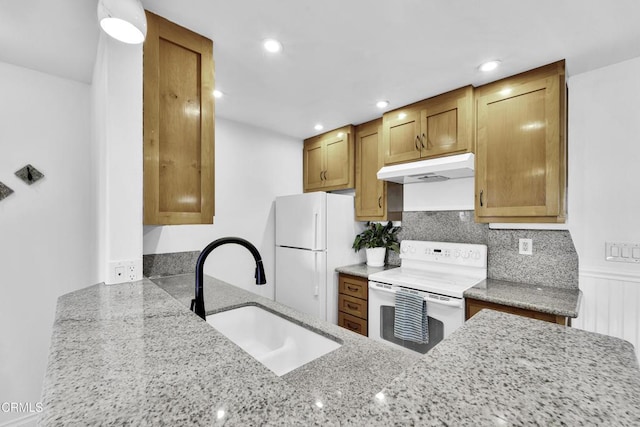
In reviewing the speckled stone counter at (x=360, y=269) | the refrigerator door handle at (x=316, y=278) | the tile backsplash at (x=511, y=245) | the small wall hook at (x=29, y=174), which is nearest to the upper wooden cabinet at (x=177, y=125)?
the small wall hook at (x=29, y=174)

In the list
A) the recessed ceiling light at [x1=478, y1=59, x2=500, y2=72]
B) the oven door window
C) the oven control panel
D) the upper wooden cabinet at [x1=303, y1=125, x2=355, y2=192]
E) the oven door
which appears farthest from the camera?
the upper wooden cabinet at [x1=303, y1=125, x2=355, y2=192]

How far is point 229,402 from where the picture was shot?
441 mm

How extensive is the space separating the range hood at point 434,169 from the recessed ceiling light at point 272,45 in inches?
52.4

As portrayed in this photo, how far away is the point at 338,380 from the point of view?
74 cm

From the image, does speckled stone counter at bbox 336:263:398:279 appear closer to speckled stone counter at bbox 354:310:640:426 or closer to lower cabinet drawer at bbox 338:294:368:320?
lower cabinet drawer at bbox 338:294:368:320

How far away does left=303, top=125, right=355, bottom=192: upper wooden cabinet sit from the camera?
9.90ft

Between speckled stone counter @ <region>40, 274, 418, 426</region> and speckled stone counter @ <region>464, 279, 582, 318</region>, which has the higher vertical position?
speckled stone counter @ <region>40, 274, 418, 426</region>

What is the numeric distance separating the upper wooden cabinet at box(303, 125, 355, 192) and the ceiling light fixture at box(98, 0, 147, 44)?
2161mm

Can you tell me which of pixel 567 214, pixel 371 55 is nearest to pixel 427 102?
pixel 371 55

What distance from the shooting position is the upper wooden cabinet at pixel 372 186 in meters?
2.78

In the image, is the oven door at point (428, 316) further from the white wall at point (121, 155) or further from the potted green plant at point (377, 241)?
the white wall at point (121, 155)

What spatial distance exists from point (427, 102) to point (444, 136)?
34cm

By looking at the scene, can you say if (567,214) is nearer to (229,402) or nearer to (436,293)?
(436,293)

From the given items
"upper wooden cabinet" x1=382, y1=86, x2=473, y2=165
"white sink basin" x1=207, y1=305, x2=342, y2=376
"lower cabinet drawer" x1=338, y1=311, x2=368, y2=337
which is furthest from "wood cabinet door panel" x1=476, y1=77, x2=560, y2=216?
"white sink basin" x1=207, y1=305, x2=342, y2=376
